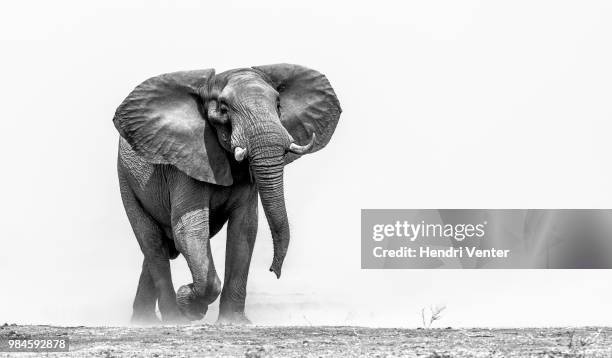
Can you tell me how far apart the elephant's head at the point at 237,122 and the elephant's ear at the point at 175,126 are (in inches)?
0.5

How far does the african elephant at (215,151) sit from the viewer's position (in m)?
21.1

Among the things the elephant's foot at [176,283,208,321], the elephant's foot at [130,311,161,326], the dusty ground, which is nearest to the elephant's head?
the elephant's foot at [176,283,208,321]

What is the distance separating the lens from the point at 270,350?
17.5 metres

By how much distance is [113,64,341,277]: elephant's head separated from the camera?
2078cm

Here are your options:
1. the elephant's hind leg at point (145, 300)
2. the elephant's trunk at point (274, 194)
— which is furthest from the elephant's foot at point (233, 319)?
the elephant's hind leg at point (145, 300)

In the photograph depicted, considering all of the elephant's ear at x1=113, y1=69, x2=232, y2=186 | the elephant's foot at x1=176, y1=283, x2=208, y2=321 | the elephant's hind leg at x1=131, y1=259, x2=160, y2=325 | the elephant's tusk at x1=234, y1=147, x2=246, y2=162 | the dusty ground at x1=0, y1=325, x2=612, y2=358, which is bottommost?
the dusty ground at x1=0, y1=325, x2=612, y2=358

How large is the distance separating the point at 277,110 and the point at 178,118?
1.34 metres

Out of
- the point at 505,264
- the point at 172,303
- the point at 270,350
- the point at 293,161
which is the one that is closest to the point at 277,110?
the point at 293,161

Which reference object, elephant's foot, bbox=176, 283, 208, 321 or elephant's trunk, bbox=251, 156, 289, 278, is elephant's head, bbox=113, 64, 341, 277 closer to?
elephant's trunk, bbox=251, 156, 289, 278

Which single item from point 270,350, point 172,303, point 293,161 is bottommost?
point 270,350

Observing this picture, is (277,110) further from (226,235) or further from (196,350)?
(196,350)

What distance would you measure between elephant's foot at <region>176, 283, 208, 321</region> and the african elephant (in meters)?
0.01

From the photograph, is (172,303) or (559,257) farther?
(559,257)

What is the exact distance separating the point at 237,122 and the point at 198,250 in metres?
1.74
